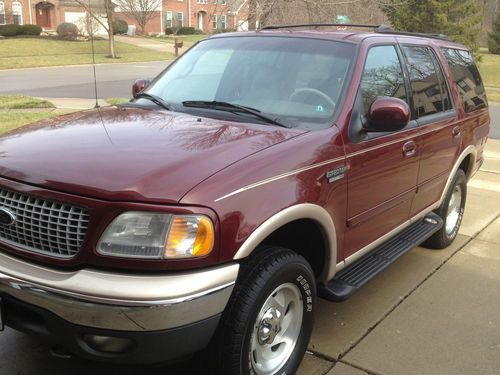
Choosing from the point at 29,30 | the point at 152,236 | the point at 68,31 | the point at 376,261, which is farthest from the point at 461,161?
the point at 29,30

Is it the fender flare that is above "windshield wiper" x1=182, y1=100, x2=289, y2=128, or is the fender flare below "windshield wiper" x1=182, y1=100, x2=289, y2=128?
below

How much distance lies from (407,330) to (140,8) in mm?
60217

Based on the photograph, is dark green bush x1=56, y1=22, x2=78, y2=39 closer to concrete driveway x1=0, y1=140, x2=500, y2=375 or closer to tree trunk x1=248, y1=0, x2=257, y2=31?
tree trunk x1=248, y1=0, x2=257, y2=31

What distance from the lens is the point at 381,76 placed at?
3.87 meters

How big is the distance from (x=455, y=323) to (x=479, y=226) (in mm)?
2526

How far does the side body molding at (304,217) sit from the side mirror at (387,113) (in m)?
0.73

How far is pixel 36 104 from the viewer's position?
43.9 ft

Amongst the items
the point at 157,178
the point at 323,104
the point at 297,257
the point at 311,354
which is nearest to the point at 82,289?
the point at 157,178

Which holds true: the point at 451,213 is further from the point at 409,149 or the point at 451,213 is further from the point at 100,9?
the point at 100,9

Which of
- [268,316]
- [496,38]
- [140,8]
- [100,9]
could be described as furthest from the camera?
[140,8]

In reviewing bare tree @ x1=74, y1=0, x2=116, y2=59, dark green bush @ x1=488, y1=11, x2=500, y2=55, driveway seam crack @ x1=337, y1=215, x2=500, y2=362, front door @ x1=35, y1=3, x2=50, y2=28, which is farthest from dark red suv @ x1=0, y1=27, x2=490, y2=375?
front door @ x1=35, y1=3, x2=50, y2=28

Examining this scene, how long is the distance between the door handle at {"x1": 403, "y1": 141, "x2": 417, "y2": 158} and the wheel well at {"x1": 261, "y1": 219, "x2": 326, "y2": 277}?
110 centimetres

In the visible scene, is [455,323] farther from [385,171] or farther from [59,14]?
[59,14]

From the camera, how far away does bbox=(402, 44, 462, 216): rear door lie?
425 cm
